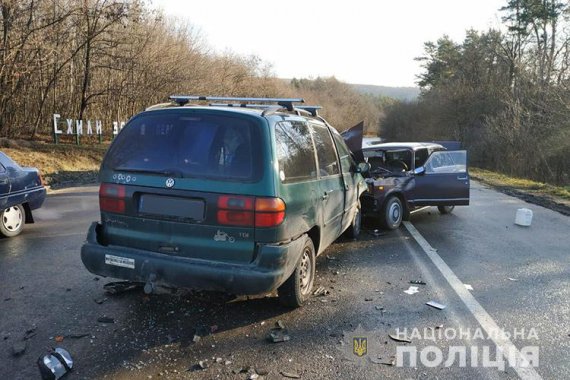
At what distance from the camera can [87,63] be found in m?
21.4

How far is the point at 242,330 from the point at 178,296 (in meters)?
0.99

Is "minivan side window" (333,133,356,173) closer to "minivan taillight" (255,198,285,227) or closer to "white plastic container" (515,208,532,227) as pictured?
"minivan taillight" (255,198,285,227)

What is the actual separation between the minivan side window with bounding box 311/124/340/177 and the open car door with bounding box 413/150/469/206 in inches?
135

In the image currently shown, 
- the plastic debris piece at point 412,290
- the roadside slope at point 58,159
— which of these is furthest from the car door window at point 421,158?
the roadside slope at point 58,159

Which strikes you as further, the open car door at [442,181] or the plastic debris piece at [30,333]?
the open car door at [442,181]

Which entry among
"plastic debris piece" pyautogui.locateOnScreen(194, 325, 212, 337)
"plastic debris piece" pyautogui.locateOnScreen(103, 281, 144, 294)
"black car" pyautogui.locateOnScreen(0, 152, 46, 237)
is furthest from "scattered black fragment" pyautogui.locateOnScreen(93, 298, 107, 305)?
"black car" pyautogui.locateOnScreen(0, 152, 46, 237)

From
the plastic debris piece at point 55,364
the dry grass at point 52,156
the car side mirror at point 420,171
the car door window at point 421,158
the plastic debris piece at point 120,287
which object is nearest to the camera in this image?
the plastic debris piece at point 55,364

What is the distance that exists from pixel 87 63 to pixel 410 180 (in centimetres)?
1879

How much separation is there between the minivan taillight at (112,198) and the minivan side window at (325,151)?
200 cm

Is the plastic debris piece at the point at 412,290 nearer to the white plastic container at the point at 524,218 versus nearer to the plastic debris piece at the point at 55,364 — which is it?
the plastic debris piece at the point at 55,364

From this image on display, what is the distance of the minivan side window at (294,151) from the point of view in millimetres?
3836

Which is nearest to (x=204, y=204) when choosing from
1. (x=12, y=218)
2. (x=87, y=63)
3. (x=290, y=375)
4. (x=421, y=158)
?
(x=290, y=375)

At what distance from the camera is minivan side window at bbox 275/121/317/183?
3.84 m

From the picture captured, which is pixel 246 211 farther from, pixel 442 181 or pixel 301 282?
pixel 442 181
